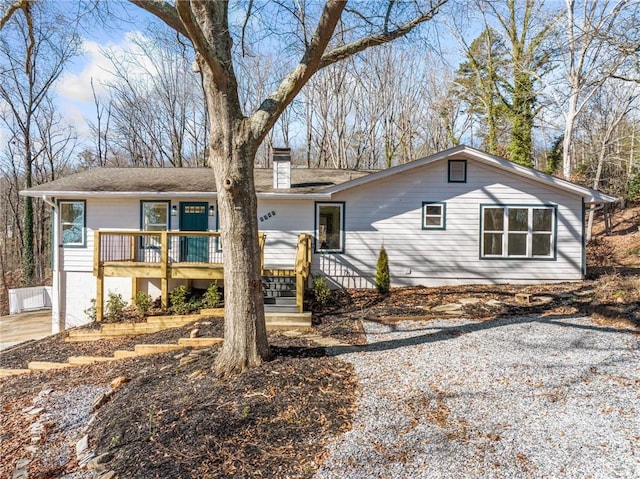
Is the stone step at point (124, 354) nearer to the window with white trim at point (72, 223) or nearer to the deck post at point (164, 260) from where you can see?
the deck post at point (164, 260)

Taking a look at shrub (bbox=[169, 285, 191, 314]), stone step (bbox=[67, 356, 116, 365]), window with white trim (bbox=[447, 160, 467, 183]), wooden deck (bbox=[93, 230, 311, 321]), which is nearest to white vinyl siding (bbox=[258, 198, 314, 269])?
wooden deck (bbox=[93, 230, 311, 321])

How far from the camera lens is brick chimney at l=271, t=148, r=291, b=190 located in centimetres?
1034

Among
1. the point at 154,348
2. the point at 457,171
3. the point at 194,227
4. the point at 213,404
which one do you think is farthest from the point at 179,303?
the point at 457,171

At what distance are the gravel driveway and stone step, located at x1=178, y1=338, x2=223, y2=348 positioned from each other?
220cm

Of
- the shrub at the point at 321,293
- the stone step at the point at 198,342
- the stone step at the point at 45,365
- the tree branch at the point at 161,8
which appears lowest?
the stone step at the point at 45,365

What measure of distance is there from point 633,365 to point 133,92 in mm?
26604

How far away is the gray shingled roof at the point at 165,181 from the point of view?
1005cm

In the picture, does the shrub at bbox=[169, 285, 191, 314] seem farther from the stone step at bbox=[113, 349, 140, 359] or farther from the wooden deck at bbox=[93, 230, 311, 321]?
the stone step at bbox=[113, 349, 140, 359]

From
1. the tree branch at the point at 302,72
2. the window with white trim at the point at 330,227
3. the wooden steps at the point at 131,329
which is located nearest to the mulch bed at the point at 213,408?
the wooden steps at the point at 131,329

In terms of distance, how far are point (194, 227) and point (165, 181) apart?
180cm

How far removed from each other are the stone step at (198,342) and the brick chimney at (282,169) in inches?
212

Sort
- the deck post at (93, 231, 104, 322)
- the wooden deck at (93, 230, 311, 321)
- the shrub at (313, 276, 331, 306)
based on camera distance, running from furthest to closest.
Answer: the shrub at (313, 276, 331, 306)
the deck post at (93, 231, 104, 322)
the wooden deck at (93, 230, 311, 321)

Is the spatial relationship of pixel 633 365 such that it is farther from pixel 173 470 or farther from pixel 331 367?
pixel 173 470

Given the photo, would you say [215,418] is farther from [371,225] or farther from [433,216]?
[433,216]
